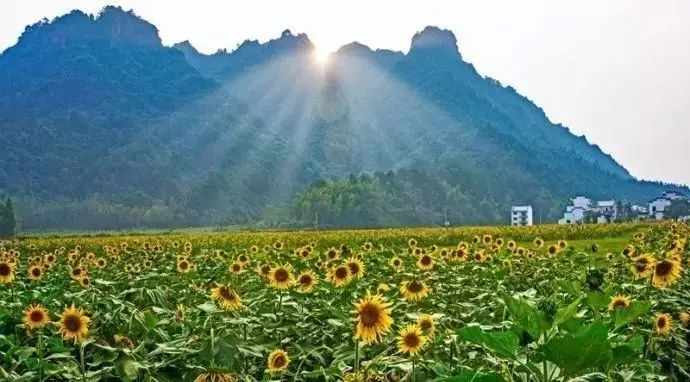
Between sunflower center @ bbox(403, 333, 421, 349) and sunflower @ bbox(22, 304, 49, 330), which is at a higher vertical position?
sunflower center @ bbox(403, 333, 421, 349)

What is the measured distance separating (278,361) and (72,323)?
0.77m

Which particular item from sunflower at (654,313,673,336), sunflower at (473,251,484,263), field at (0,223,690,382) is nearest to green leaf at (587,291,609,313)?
field at (0,223,690,382)

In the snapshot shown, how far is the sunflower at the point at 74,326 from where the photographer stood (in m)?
2.48

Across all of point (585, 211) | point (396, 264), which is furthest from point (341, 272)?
point (585, 211)

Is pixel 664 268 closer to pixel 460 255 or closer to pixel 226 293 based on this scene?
pixel 460 255

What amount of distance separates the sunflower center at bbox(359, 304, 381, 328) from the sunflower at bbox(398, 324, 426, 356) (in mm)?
98

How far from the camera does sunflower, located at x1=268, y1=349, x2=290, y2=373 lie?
7.58 feet

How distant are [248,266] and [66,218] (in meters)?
73.3

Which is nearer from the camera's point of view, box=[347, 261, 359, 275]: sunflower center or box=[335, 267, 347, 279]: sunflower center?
box=[335, 267, 347, 279]: sunflower center

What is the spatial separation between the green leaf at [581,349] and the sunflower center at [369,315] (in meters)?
1.21

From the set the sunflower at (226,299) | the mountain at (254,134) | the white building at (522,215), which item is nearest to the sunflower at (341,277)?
the sunflower at (226,299)

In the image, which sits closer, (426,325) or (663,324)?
(426,325)

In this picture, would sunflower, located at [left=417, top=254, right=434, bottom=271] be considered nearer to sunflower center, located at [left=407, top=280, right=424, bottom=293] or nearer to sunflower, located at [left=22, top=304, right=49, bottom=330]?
sunflower center, located at [left=407, top=280, right=424, bottom=293]

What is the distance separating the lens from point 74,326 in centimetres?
250
